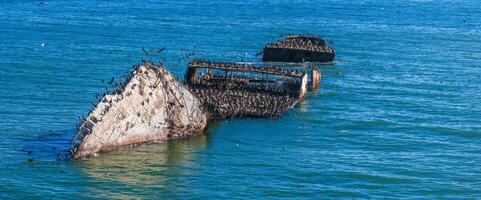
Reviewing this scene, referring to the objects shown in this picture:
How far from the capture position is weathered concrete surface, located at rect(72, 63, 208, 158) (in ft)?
193

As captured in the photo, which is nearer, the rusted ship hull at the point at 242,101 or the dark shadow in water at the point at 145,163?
the dark shadow in water at the point at 145,163

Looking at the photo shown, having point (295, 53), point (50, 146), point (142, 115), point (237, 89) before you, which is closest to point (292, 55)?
point (295, 53)

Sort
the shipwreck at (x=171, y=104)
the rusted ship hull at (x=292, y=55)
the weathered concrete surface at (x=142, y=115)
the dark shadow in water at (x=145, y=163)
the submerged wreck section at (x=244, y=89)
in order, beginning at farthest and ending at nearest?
the rusted ship hull at (x=292, y=55) < the submerged wreck section at (x=244, y=89) < the shipwreck at (x=171, y=104) < the weathered concrete surface at (x=142, y=115) < the dark shadow in water at (x=145, y=163)

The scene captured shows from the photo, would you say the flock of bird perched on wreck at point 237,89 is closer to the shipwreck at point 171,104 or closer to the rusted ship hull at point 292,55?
the shipwreck at point 171,104

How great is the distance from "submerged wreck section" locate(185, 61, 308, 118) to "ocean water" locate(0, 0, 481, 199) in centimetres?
131

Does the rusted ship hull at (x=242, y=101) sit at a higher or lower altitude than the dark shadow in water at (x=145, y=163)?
higher

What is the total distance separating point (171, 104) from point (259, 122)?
9132mm

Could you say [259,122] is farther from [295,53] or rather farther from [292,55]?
[295,53]

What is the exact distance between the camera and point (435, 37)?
135 m

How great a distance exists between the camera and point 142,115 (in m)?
62.9

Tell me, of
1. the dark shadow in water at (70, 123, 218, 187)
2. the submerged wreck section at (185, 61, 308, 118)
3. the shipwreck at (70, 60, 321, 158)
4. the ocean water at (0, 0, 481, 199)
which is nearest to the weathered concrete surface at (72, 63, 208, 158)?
the shipwreck at (70, 60, 321, 158)

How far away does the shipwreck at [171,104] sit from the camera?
5956 cm

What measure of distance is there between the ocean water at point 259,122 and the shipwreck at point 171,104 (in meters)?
1.06

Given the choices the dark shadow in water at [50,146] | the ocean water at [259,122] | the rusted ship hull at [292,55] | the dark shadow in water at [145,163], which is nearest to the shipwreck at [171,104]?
the dark shadow in water at [145,163]
